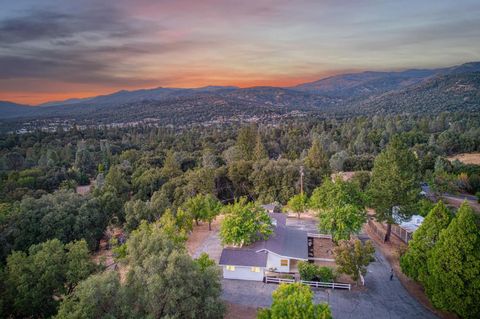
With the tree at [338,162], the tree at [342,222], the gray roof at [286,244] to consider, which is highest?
the tree at [342,222]

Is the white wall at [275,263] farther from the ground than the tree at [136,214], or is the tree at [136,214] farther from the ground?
the tree at [136,214]

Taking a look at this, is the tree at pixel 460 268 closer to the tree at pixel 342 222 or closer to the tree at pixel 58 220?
the tree at pixel 342 222

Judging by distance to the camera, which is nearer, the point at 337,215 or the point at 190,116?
the point at 337,215

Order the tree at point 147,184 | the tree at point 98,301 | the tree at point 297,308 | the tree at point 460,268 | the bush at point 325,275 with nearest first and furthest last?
the tree at point 98,301 < the tree at point 297,308 < the tree at point 460,268 < the bush at point 325,275 < the tree at point 147,184

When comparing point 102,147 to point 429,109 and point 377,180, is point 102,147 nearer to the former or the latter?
point 377,180

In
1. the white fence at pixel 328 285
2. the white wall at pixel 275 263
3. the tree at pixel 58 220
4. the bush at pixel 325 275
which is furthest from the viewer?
the tree at pixel 58 220

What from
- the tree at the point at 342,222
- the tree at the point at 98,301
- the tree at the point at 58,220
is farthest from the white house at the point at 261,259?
the tree at the point at 58,220

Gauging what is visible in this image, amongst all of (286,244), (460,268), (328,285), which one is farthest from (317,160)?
(460,268)

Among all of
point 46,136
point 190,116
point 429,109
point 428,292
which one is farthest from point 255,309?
point 190,116
